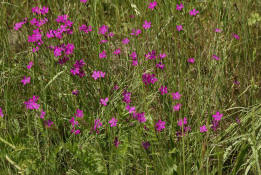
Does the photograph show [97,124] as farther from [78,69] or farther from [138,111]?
[78,69]

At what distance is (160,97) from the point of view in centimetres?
186

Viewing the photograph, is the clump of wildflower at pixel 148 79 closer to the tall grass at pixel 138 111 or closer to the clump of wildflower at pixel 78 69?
the tall grass at pixel 138 111

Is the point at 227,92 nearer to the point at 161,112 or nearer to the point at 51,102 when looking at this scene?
the point at 161,112

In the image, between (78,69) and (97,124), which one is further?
(78,69)

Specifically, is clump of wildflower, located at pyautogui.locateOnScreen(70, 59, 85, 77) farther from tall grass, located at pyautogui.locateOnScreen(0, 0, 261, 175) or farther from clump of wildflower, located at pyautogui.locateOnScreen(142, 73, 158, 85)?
clump of wildflower, located at pyautogui.locateOnScreen(142, 73, 158, 85)

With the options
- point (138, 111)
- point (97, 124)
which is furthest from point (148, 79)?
point (97, 124)

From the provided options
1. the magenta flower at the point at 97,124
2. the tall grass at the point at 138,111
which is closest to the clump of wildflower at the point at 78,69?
the tall grass at the point at 138,111

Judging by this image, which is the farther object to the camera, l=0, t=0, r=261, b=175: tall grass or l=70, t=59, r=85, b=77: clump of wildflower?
l=70, t=59, r=85, b=77: clump of wildflower

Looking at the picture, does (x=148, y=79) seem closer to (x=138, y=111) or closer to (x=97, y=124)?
(x=138, y=111)

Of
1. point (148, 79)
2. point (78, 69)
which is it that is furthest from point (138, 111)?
point (78, 69)

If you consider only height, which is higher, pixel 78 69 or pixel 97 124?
pixel 78 69

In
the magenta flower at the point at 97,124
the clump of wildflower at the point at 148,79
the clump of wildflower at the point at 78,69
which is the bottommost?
the magenta flower at the point at 97,124

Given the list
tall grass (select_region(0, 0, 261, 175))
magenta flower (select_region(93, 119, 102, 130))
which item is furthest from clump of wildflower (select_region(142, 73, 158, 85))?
Result: magenta flower (select_region(93, 119, 102, 130))

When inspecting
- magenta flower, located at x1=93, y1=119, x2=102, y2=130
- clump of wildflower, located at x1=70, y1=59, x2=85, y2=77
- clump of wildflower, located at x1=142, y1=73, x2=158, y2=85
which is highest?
clump of wildflower, located at x1=70, y1=59, x2=85, y2=77
